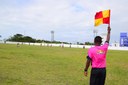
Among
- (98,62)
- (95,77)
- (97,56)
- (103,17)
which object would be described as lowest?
(95,77)

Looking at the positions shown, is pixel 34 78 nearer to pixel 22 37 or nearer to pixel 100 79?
pixel 100 79

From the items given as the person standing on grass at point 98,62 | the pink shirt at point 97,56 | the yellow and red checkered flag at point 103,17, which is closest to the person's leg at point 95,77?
the person standing on grass at point 98,62

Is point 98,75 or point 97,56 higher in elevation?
point 97,56

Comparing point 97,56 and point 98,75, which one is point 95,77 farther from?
point 97,56

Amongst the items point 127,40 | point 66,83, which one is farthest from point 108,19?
point 127,40

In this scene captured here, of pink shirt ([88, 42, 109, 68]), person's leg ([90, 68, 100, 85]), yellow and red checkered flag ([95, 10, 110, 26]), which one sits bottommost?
person's leg ([90, 68, 100, 85])

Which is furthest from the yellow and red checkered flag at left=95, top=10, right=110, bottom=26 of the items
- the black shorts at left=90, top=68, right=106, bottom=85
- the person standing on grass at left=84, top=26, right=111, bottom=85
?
the black shorts at left=90, top=68, right=106, bottom=85

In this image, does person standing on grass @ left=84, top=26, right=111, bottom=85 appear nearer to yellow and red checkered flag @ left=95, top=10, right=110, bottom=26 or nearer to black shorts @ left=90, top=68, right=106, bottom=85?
black shorts @ left=90, top=68, right=106, bottom=85

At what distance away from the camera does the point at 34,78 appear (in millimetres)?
Answer: 12914

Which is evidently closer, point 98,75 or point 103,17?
point 98,75

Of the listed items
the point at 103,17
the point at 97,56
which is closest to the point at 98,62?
the point at 97,56

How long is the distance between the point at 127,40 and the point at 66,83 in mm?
80715

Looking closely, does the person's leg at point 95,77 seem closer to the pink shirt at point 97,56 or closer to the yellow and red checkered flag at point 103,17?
the pink shirt at point 97,56

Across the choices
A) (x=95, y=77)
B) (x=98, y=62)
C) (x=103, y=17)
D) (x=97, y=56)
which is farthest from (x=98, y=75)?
(x=103, y=17)
